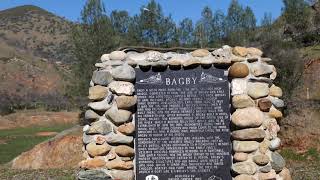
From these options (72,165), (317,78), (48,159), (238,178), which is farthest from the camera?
(317,78)

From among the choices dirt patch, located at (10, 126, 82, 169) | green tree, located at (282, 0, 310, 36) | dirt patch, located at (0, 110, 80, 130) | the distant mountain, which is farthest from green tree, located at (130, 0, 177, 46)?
the distant mountain

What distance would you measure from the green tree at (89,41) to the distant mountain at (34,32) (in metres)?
77.8

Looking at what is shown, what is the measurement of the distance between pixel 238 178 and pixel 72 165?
11.1m

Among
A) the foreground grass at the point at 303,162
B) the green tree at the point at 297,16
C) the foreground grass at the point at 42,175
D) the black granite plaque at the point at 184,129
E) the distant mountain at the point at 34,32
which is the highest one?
the distant mountain at the point at 34,32

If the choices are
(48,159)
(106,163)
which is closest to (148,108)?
(106,163)

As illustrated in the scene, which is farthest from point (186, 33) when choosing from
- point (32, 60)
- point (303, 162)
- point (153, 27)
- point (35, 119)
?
point (32, 60)

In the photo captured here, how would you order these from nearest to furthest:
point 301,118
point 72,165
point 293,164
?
point 293,164, point 301,118, point 72,165

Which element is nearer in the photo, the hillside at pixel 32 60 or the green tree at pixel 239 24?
the green tree at pixel 239 24

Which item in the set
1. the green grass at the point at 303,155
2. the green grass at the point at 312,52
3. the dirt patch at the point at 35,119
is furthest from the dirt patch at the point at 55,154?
the dirt patch at the point at 35,119

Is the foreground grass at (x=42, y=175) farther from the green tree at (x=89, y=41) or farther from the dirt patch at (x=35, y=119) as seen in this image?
the dirt patch at (x=35, y=119)

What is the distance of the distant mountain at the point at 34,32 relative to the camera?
107938mm

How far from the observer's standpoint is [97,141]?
6.64 meters

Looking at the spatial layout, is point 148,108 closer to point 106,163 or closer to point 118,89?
point 118,89

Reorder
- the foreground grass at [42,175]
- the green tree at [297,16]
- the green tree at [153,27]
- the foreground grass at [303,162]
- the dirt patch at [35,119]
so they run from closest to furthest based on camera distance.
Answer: the foreground grass at [303,162] → the foreground grass at [42,175] → the green tree at [153,27] → the green tree at [297,16] → the dirt patch at [35,119]
